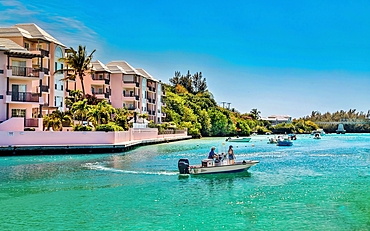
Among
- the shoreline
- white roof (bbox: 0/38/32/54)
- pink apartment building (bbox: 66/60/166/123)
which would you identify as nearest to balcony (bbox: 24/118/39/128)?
the shoreline

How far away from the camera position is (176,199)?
22.1m

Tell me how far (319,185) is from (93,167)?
58.9 feet

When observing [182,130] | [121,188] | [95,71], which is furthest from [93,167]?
[182,130]

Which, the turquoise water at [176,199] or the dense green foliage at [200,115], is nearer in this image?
the turquoise water at [176,199]

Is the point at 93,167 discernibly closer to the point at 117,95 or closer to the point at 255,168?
Result: the point at 255,168

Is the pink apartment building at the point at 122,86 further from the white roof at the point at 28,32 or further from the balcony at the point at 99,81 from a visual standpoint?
the white roof at the point at 28,32

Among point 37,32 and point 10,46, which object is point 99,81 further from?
point 10,46

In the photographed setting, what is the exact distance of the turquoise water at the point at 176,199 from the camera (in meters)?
17.4

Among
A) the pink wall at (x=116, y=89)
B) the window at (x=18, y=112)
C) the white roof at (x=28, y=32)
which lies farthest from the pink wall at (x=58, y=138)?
the pink wall at (x=116, y=89)

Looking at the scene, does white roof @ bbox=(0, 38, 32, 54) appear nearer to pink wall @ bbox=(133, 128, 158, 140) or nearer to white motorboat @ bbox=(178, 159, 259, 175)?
pink wall @ bbox=(133, 128, 158, 140)

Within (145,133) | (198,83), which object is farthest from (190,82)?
(145,133)

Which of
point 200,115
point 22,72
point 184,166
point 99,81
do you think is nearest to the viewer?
point 184,166

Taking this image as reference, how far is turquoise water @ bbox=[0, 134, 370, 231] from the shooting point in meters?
17.4

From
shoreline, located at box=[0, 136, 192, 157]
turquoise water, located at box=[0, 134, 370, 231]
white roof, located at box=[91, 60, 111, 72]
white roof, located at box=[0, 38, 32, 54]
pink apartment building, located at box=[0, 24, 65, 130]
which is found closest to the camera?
turquoise water, located at box=[0, 134, 370, 231]
